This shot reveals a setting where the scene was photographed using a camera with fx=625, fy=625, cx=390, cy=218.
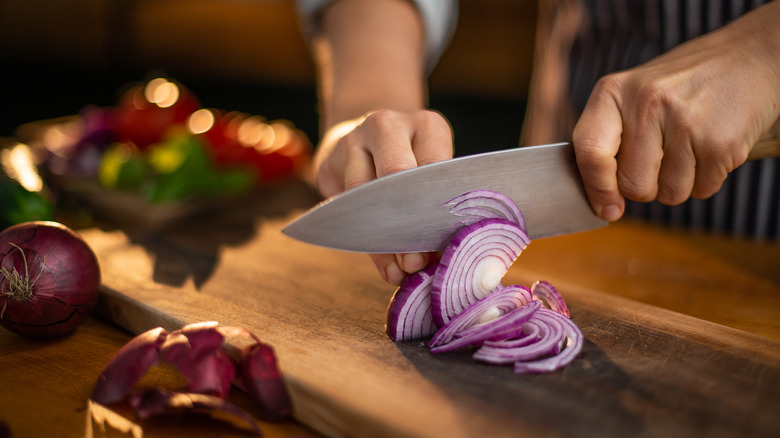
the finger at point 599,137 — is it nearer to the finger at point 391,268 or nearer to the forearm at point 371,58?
the finger at point 391,268

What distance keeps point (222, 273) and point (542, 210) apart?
0.77 m

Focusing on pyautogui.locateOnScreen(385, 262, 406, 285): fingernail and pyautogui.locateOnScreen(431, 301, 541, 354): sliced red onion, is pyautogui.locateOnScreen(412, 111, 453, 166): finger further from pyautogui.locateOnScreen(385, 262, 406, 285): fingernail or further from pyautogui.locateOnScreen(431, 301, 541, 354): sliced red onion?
pyautogui.locateOnScreen(431, 301, 541, 354): sliced red onion

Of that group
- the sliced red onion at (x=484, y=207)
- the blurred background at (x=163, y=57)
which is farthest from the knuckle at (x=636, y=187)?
the blurred background at (x=163, y=57)

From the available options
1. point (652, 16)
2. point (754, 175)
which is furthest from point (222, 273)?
point (754, 175)

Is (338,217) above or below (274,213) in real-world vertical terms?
above

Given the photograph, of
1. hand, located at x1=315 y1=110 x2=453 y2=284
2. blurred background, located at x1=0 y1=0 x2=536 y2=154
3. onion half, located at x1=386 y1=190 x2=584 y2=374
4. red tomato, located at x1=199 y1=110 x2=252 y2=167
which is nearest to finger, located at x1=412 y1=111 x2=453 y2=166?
hand, located at x1=315 y1=110 x2=453 y2=284

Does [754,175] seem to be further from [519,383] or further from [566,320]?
[519,383]

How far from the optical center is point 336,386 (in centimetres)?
97

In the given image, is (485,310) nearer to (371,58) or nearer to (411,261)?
(411,261)

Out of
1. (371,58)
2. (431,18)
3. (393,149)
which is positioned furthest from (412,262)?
(431,18)

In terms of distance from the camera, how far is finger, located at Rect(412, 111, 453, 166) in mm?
1257

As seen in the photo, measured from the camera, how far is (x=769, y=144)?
4.43ft

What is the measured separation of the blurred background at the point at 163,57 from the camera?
535 cm

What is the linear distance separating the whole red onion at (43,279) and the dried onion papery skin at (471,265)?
66 cm
